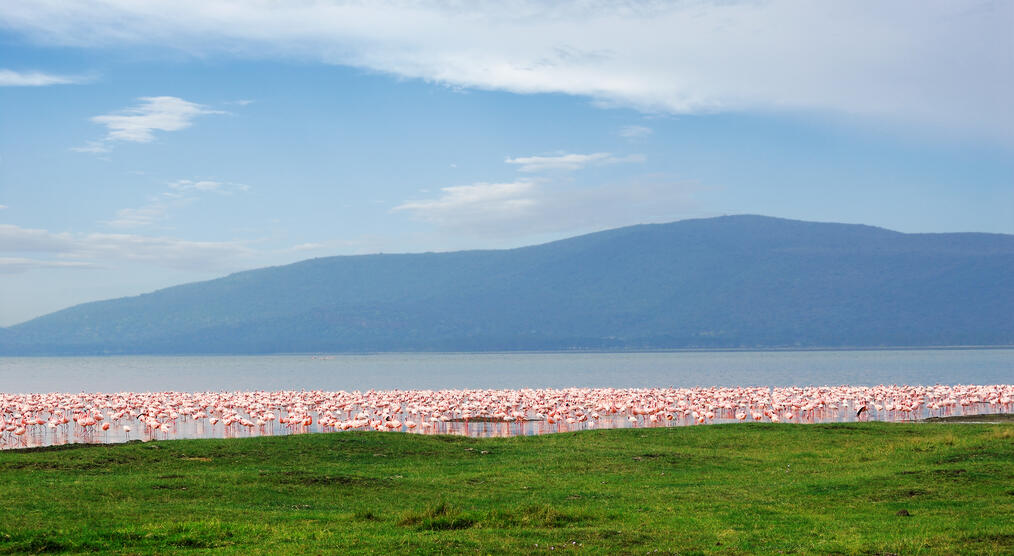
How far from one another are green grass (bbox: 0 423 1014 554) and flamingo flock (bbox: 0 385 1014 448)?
→ 11751 mm

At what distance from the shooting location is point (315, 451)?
100 ft

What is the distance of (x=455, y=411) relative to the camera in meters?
55.4

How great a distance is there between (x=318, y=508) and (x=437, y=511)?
159 inches

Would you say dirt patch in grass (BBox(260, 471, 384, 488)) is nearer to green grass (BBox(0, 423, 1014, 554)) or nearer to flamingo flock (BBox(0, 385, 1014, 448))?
green grass (BBox(0, 423, 1014, 554))

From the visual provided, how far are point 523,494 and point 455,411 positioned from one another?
33368mm

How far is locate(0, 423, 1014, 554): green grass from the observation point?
1583 cm

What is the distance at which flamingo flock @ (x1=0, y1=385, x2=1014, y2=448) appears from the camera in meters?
45.5

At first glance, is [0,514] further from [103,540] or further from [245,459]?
[245,459]

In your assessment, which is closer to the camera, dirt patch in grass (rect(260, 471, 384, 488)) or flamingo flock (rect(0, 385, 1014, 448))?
dirt patch in grass (rect(260, 471, 384, 488))

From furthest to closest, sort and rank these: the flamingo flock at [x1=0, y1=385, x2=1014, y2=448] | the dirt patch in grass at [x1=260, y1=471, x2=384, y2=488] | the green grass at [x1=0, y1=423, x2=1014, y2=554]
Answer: the flamingo flock at [x1=0, y1=385, x2=1014, y2=448]
the dirt patch in grass at [x1=260, y1=471, x2=384, y2=488]
the green grass at [x1=0, y1=423, x2=1014, y2=554]

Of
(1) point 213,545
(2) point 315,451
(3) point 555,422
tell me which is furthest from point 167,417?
(1) point 213,545

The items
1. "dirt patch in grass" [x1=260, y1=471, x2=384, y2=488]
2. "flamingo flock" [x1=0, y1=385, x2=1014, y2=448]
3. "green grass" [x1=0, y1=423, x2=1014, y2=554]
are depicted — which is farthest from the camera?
"flamingo flock" [x1=0, y1=385, x2=1014, y2=448]

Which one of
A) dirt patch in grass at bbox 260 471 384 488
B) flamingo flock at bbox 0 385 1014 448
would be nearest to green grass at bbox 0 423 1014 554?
dirt patch in grass at bbox 260 471 384 488

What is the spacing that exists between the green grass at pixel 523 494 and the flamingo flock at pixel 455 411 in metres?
11.8
